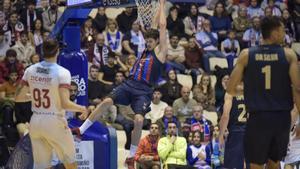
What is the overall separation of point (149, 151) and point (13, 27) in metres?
6.22

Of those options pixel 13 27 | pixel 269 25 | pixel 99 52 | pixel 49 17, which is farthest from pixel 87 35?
pixel 269 25

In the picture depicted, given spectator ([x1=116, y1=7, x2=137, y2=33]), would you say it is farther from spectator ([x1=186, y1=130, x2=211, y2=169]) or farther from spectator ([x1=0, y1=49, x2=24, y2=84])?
spectator ([x1=186, y1=130, x2=211, y2=169])

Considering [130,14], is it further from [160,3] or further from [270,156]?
[270,156]

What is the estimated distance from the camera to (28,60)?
20562 millimetres

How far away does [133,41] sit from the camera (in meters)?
22.1

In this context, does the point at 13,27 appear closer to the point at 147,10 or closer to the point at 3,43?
the point at 3,43

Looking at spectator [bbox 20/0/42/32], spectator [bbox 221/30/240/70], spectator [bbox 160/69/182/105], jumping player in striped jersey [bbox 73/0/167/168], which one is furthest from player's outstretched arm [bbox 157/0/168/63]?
spectator [bbox 221/30/240/70]

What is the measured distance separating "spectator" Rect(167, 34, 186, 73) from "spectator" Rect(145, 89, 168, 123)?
2274mm

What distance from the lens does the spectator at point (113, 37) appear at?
71.8ft

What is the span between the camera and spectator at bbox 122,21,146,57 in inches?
862

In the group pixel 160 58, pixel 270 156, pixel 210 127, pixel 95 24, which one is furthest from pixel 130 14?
pixel 270 156

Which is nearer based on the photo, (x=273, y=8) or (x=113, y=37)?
(x=113, y=37)

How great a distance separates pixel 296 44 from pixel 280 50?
13138 millimetres

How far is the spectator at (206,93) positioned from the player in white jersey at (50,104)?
802cm
